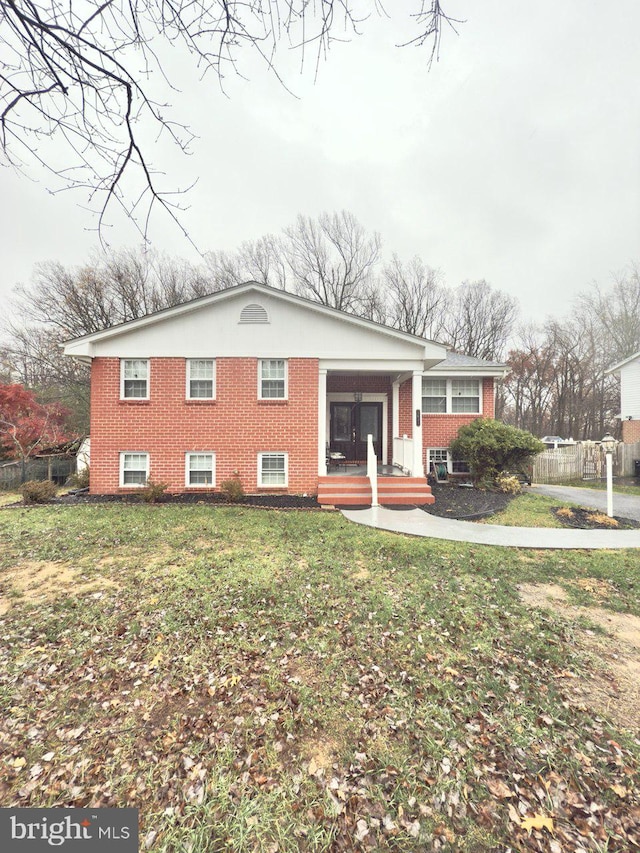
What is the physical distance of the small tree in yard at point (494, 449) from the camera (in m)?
11.1

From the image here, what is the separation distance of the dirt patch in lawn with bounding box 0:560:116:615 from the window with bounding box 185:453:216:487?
5321 millimetres

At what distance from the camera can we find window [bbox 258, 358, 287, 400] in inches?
417

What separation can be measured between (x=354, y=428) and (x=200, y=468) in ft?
18.8

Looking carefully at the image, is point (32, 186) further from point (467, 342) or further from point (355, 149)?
point (467, 342)

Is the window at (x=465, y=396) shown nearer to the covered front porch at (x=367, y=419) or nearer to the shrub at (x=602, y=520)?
the covered front porch at (x=367, y=419)

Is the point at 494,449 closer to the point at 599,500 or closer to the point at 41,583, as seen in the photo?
the point at 599,500

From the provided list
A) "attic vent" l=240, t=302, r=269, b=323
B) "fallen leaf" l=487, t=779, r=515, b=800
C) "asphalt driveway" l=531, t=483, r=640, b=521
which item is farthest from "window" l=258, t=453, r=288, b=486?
"fallen leaf" l=487, t=779, r=515, b=800

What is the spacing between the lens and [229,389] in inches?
415

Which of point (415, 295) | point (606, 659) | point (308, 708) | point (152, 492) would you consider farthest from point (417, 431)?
point (415, 295)

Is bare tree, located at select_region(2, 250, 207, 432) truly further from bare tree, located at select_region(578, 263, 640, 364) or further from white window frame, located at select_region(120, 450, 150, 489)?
bare tree, located at select_region(578, 263, 640, 364)

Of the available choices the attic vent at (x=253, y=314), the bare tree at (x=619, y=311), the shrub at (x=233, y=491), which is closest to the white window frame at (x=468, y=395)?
the attic vent at (x=253, y=314)

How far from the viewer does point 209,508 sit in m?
8.87

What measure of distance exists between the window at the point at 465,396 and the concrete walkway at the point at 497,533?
635cm

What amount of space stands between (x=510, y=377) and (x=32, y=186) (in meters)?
38.3
